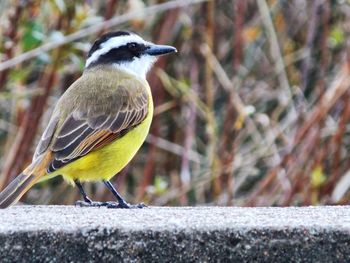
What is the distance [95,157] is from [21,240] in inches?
85.6

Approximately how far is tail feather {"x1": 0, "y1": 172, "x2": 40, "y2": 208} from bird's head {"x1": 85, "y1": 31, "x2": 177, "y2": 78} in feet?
4.40

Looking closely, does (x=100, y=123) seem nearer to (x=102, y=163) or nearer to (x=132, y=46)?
(x=102, y=163)

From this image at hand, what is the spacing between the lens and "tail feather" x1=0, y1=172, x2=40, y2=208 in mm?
3863

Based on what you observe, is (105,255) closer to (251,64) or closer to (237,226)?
(237,226)

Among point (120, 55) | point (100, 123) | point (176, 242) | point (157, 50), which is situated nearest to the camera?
point (176, 242)

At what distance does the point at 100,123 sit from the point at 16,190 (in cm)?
84

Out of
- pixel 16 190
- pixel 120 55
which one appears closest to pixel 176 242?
pixel 16 190

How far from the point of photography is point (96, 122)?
4750 millimetres

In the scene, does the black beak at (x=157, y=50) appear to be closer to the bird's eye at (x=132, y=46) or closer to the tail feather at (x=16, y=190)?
the bird's eye at (x=132, y=46)

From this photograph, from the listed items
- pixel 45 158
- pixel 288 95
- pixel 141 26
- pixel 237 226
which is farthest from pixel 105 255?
pixel 288 95

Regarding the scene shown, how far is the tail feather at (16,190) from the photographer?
386 centimetres

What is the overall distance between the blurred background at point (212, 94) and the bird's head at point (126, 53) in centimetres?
29

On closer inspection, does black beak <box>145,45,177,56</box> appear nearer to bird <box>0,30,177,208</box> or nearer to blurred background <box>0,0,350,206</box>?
bird <box>0,30,177,208</box>

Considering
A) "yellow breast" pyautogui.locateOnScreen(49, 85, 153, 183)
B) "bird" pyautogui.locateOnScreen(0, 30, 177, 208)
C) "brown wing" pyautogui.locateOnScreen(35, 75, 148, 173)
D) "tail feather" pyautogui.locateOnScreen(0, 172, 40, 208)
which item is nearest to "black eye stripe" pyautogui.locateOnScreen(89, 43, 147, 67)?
"bird" pyautogui.locateOnScreen(0, 30, 177, 208)
